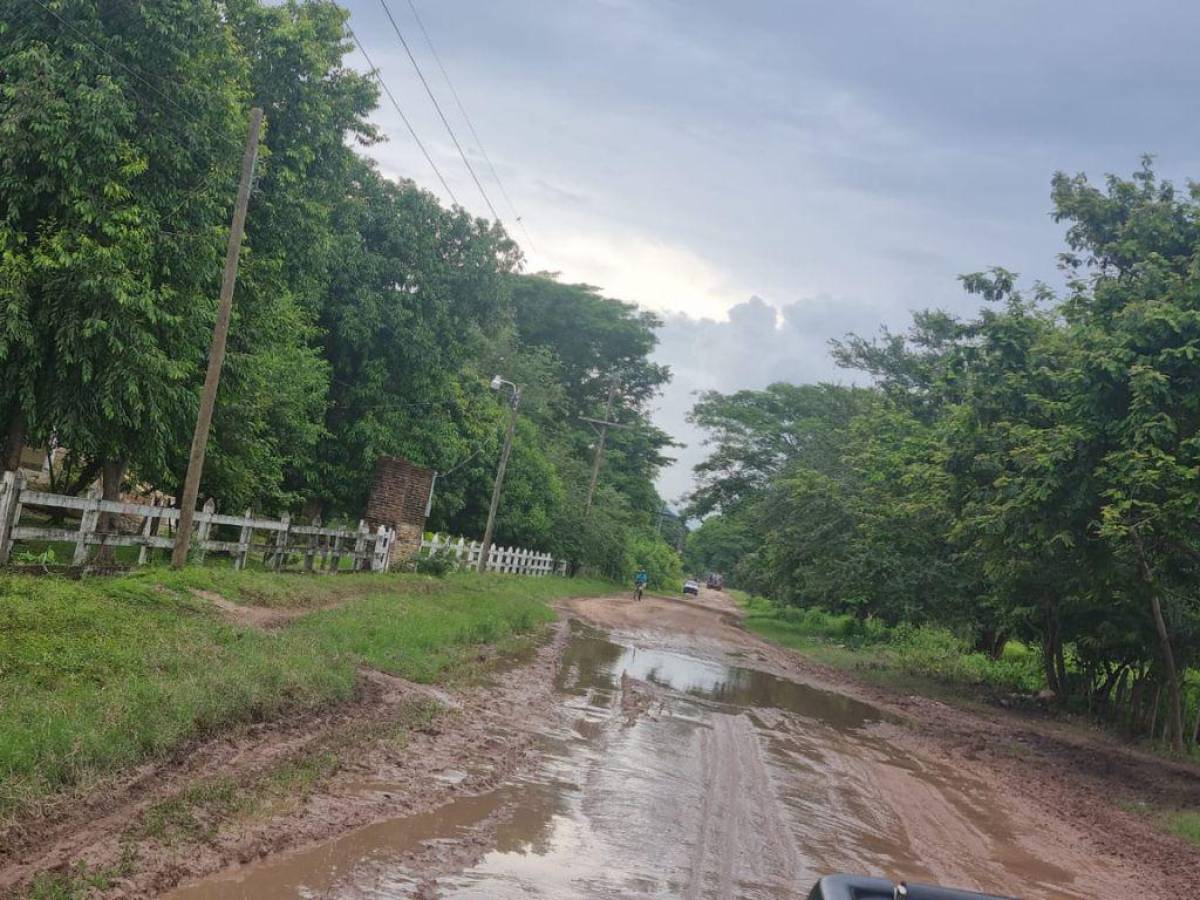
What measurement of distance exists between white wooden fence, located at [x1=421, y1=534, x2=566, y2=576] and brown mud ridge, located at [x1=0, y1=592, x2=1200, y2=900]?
620 inches

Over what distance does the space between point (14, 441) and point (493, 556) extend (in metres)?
24.4

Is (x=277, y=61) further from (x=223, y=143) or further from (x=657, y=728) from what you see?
(x=657, y=728)

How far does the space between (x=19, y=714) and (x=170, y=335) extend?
11.6 meters

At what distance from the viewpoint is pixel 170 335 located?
17688 millimetres

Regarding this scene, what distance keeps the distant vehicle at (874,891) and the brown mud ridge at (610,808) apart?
307cm

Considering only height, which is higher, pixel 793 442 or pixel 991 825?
pixel 793 442

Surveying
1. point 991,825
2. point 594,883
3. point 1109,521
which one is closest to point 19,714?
point 594,883

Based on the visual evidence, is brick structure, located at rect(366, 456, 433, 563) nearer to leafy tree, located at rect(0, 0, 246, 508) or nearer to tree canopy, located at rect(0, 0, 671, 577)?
tree canopy, located at rect(0, 0, 671, 577)

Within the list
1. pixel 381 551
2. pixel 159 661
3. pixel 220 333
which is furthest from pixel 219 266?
pixel 381 551

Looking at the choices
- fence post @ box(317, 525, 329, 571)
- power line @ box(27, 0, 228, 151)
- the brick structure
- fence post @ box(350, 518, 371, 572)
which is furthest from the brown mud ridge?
the brick structure

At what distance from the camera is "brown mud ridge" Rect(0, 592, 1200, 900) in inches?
246

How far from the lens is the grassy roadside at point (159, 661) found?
22.8ft

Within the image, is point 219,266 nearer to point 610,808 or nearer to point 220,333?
point 220,333

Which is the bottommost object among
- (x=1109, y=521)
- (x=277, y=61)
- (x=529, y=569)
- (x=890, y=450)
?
(x=529, y=569)
